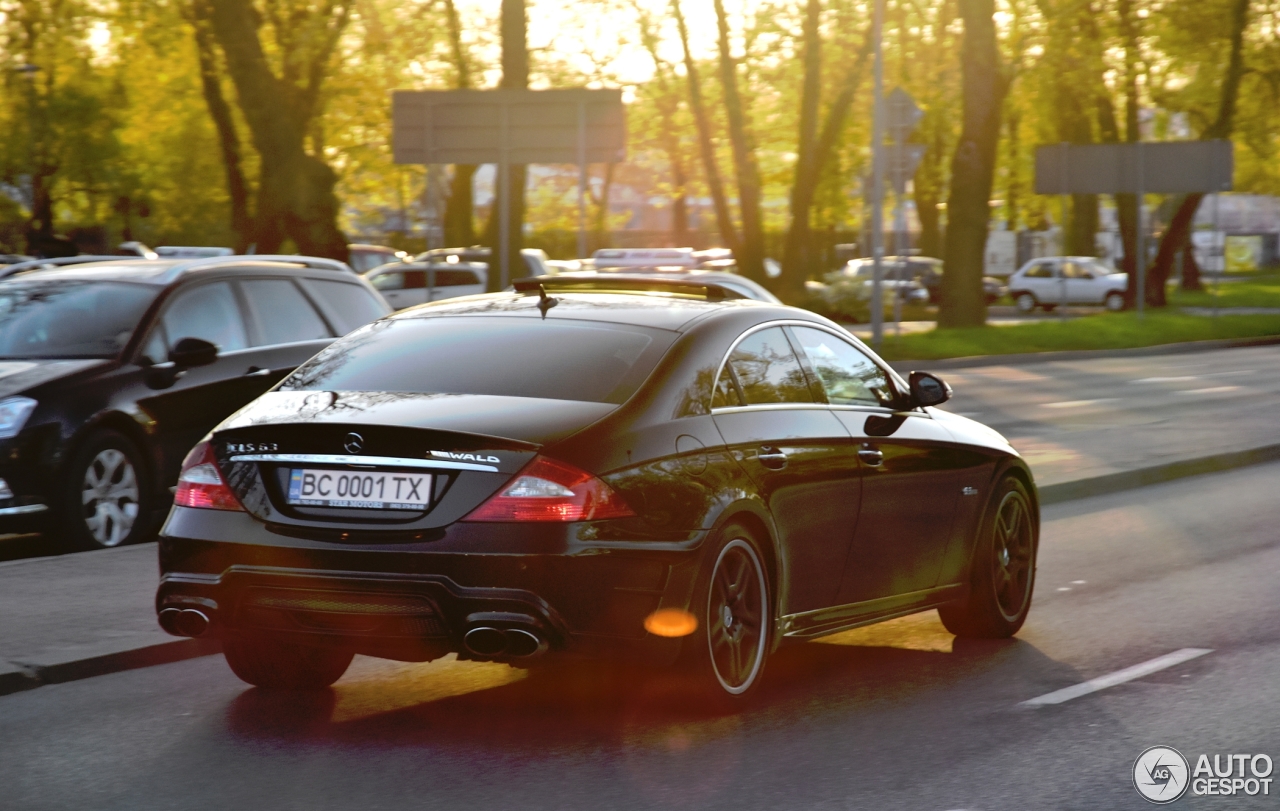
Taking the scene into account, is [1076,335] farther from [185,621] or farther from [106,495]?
[185,621]

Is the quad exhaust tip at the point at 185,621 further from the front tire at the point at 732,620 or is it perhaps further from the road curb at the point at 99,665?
the front tire at the point at 732,620

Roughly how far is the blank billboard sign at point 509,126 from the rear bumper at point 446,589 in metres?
17.2

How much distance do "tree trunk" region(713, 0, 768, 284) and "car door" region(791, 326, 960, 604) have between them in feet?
111

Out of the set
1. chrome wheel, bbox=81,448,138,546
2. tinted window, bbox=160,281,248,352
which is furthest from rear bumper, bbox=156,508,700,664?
tinted window, bbox=160,281,248,352

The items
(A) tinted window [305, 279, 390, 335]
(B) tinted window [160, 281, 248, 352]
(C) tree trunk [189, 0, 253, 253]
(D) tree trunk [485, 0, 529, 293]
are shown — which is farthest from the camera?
(C) tree trunk [189, 0, 253, 253]

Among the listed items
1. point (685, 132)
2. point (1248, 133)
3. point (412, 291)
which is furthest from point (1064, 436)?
point (685, 132)

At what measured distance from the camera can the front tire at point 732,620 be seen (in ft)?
20.7

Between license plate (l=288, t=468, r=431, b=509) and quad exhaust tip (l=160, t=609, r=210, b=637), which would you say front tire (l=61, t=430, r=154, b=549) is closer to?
quad exhaust tip (l=160, t=609, r=210, b=637)

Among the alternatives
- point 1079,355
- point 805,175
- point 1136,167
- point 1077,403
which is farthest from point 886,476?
point 805,175

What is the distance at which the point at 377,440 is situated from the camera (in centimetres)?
611

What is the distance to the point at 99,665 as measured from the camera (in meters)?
7.42

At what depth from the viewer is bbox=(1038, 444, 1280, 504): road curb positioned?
13672 millimetres

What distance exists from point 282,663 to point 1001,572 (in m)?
3.11

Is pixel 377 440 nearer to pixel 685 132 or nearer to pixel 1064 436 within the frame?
pixel 1064 436
